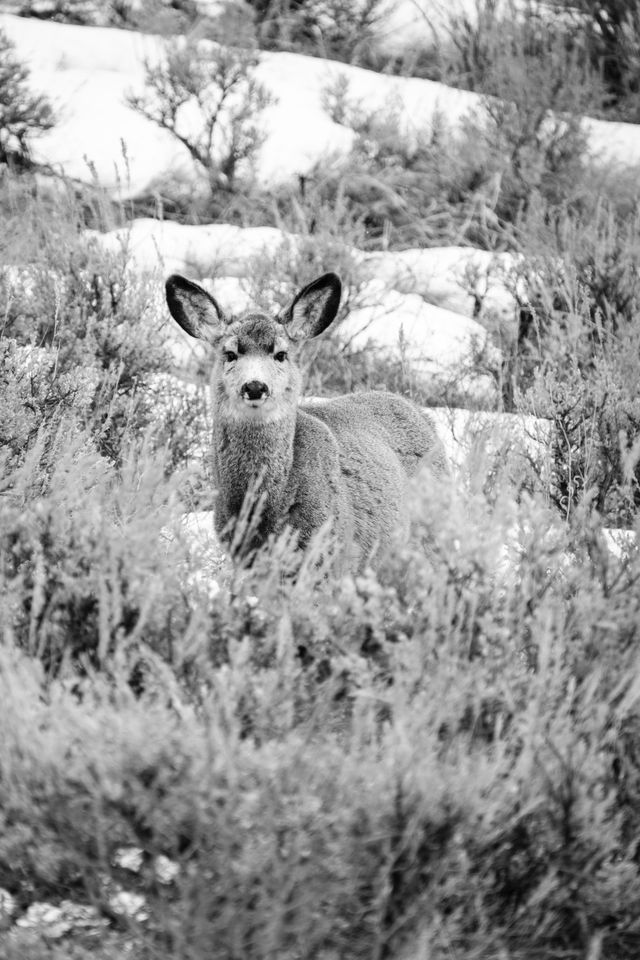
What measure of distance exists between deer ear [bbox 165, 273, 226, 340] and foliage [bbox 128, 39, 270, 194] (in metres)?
6.73

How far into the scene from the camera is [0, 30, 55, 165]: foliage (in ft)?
39.0

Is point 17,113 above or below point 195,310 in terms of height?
above

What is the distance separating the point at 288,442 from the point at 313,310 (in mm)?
900

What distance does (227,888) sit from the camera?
2414 millimetres

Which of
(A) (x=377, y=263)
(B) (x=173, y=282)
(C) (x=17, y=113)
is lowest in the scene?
(A) (x=377, y=263)

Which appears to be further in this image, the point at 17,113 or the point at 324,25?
the point at 324,25

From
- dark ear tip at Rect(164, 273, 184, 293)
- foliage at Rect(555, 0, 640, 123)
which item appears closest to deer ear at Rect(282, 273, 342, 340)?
dark ear tip at Rect(164, 273, 184, 293)

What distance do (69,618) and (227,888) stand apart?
1.19 m

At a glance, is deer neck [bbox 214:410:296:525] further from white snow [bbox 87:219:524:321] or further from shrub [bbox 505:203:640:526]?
white snow [bbox 87:219:524:321]

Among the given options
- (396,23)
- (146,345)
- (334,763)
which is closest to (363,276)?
(146,345)

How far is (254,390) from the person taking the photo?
16.6 ft

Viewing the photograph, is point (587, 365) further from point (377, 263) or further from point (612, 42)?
point (612, 42)

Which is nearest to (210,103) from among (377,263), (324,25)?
(377,263)

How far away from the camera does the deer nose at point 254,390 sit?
5.05 m
